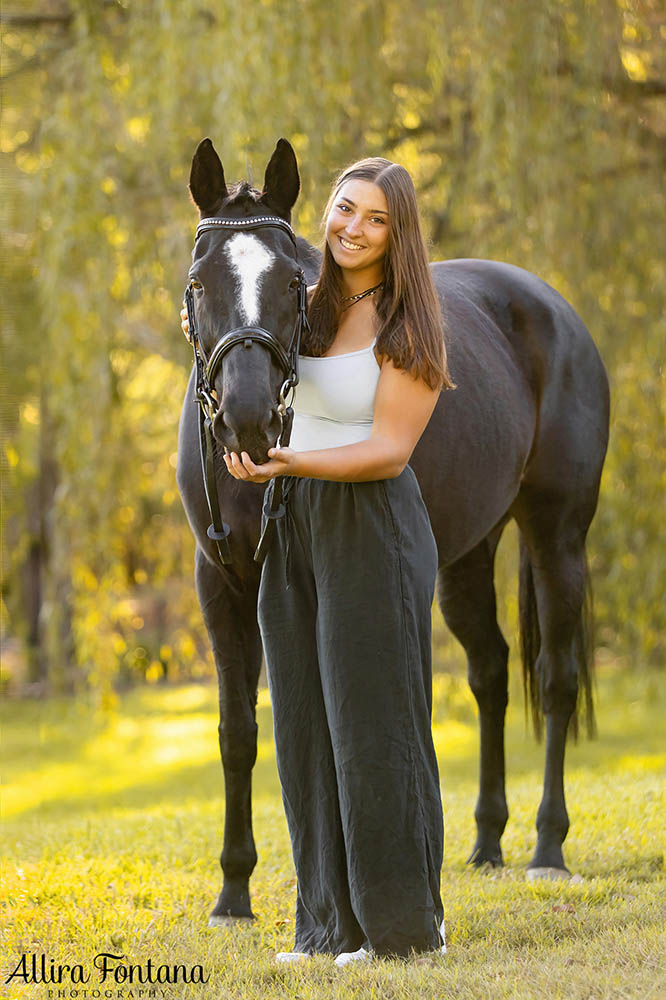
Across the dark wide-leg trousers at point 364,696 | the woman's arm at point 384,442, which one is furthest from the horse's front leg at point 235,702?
the woman's arm at point 384,442

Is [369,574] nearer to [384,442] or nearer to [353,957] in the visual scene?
[384,442]

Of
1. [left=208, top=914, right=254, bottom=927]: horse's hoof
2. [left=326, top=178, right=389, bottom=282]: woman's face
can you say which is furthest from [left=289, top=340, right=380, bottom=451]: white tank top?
[left=208, top=914, right=254, bottom=927]: horse's hoof

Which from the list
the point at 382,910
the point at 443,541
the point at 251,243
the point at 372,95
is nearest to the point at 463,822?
the point at 443,541

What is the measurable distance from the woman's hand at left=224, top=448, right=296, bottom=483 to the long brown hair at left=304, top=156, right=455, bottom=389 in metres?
0.38

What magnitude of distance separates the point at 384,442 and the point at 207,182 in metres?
0.86

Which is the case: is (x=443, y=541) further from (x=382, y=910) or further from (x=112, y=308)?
(x=112, y=308)

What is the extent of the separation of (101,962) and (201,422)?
57.8 inches

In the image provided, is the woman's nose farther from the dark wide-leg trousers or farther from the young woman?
the dark wide-leg trousers

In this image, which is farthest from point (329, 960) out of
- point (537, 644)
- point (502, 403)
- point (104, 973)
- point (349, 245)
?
point (537, 644)

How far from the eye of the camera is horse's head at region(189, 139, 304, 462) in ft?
9.36

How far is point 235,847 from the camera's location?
3836 millimetres

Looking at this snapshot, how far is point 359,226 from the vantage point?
10.2 feet

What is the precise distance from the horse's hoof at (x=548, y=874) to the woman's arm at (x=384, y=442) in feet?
5.98

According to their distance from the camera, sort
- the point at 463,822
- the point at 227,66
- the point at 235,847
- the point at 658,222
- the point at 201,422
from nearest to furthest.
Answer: the point at 201,422 → the point at 235,847 → the point at 463,822 → the point at 227,66 → the point at 658,222
